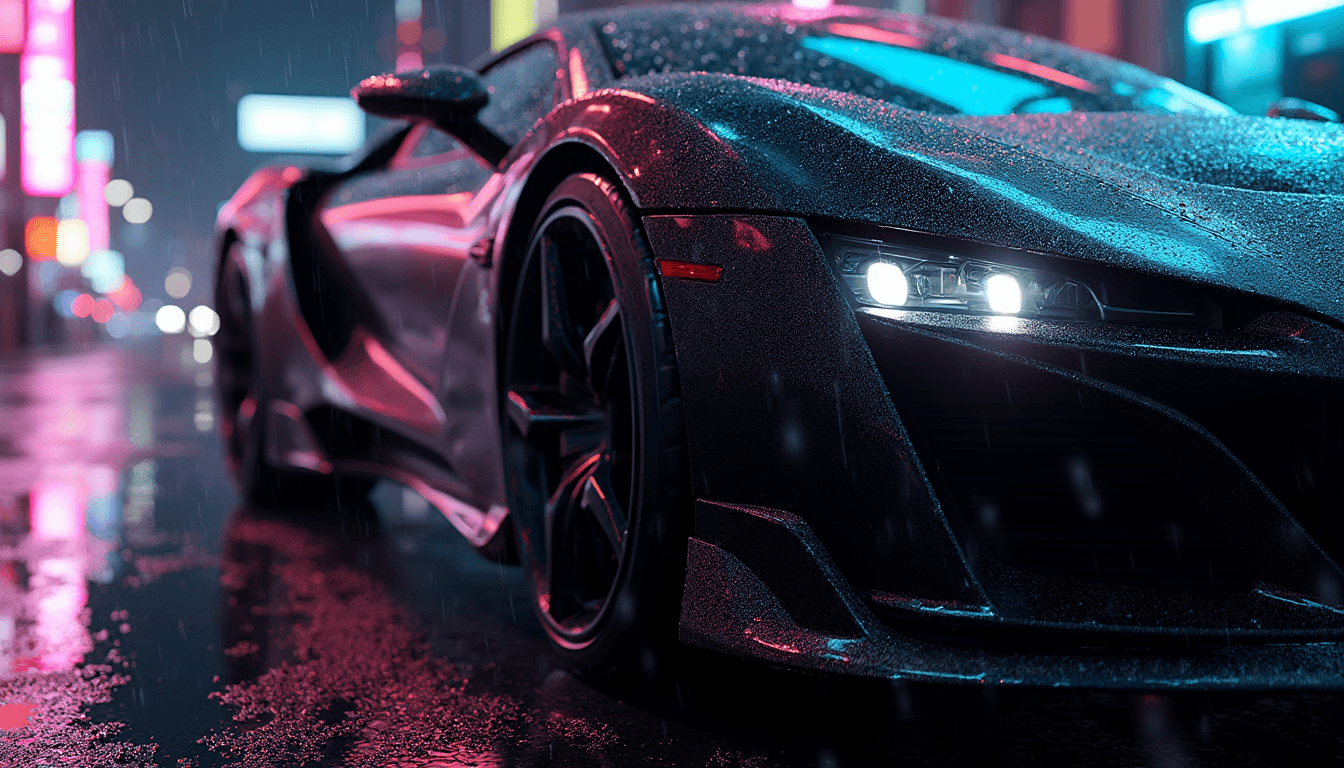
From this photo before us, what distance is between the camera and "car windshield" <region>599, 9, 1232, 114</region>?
2.74 m

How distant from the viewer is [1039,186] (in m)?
1.67

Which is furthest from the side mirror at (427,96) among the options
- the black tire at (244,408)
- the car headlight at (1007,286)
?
the black tire at (244,408)

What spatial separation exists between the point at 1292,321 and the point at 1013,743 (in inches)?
28.1

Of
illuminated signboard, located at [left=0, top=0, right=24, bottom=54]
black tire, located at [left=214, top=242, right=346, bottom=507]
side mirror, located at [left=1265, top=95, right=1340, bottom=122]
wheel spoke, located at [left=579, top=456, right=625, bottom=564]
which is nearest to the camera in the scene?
wheel spoke, located at [left=579, top=456, right=625, bottom=564]

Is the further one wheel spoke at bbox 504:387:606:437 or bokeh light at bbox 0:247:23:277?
bokeh light at bbox 0:247:23:277

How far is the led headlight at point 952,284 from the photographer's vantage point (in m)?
1.59

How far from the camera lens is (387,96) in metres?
2.55

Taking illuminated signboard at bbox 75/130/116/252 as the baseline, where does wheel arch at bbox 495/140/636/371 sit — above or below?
below

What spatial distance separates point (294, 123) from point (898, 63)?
82494 millimetres

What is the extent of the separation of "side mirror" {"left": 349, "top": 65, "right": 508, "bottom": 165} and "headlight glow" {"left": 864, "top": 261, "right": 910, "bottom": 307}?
1.20 m

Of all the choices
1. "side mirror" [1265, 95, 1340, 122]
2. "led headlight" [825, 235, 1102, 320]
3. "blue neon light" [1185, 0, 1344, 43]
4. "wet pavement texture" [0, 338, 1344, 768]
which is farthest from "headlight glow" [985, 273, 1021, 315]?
"blue neon light" [1185, 0, 1344, 43]

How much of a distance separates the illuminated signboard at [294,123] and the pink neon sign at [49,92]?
139 ft

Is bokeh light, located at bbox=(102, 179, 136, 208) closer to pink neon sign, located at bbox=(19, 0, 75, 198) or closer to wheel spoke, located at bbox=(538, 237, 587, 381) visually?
pink neon sign, located at bbox=(19, 0, 75, 198)

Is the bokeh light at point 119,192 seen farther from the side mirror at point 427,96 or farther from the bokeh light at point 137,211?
the side mirror at point 427,96
